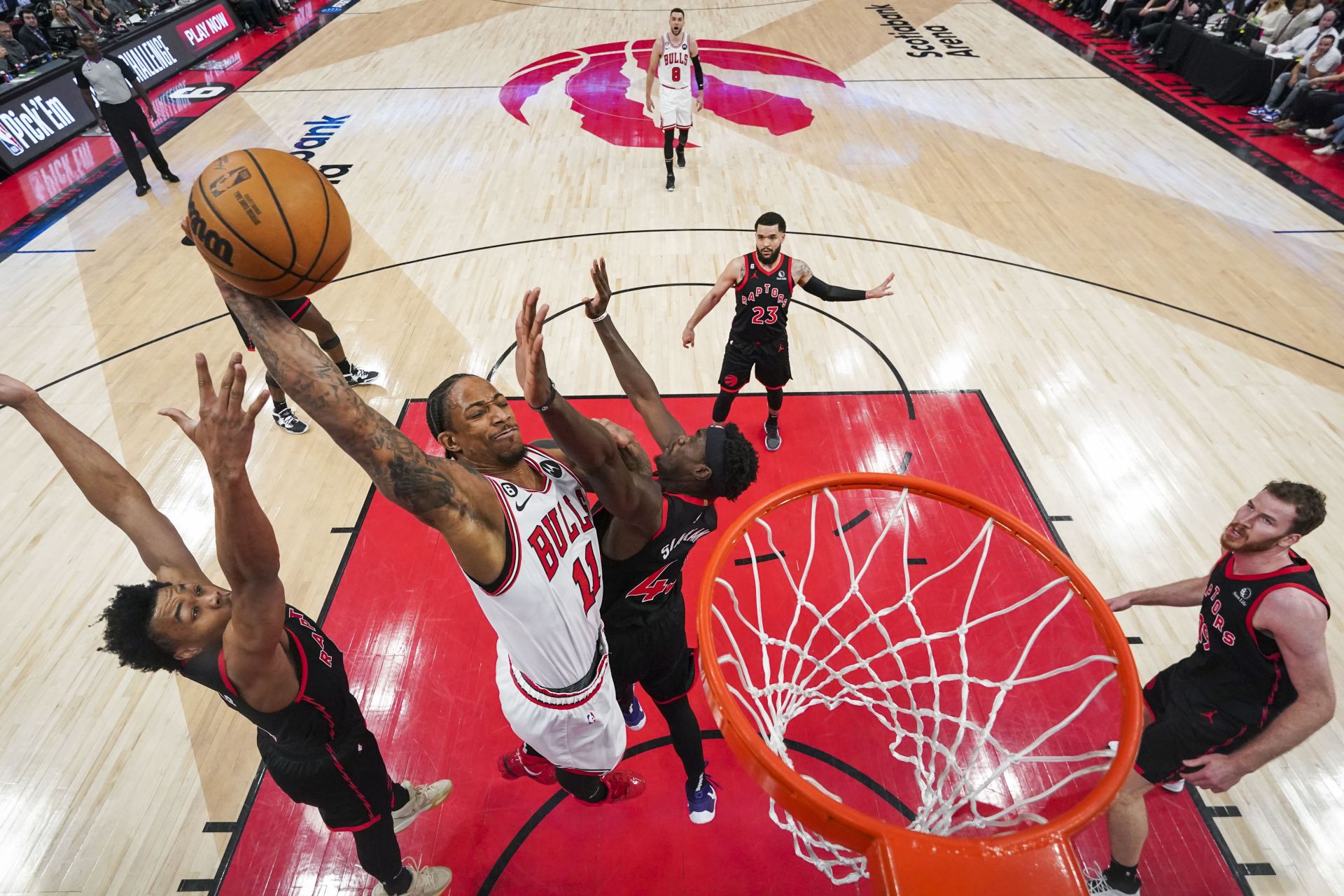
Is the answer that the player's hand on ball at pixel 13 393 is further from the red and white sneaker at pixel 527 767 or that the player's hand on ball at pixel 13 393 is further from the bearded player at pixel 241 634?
the red and white sneaker at pixel 527 767

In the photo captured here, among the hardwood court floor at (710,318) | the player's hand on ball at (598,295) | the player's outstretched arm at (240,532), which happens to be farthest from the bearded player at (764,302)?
the player's outstretched arm at (240,532)

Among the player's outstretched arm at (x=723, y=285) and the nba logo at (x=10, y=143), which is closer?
the player's outstretched arm at (x=723, y=285)

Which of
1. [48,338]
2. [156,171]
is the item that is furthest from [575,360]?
[156,171]

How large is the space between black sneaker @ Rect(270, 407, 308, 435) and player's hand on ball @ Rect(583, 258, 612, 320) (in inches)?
137

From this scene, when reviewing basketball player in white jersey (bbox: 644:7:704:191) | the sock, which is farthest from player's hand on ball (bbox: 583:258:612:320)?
basketball player in white jersey (bbox: 644:7:704:191)

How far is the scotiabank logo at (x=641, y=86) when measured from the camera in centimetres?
1013

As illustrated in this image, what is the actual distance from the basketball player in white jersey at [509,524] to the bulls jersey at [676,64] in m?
6.83

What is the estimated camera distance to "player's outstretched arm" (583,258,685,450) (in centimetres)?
269

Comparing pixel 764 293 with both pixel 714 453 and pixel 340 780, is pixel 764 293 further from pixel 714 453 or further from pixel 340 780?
pixel 340 780

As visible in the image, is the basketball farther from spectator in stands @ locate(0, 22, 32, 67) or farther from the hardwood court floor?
spectator in stands @ locate(0, 22, 32, 67)

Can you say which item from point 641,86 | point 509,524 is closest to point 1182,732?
point 509,524

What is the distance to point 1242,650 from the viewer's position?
8.70ft

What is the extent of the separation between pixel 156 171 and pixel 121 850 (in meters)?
8.65

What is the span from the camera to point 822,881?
120 inches
